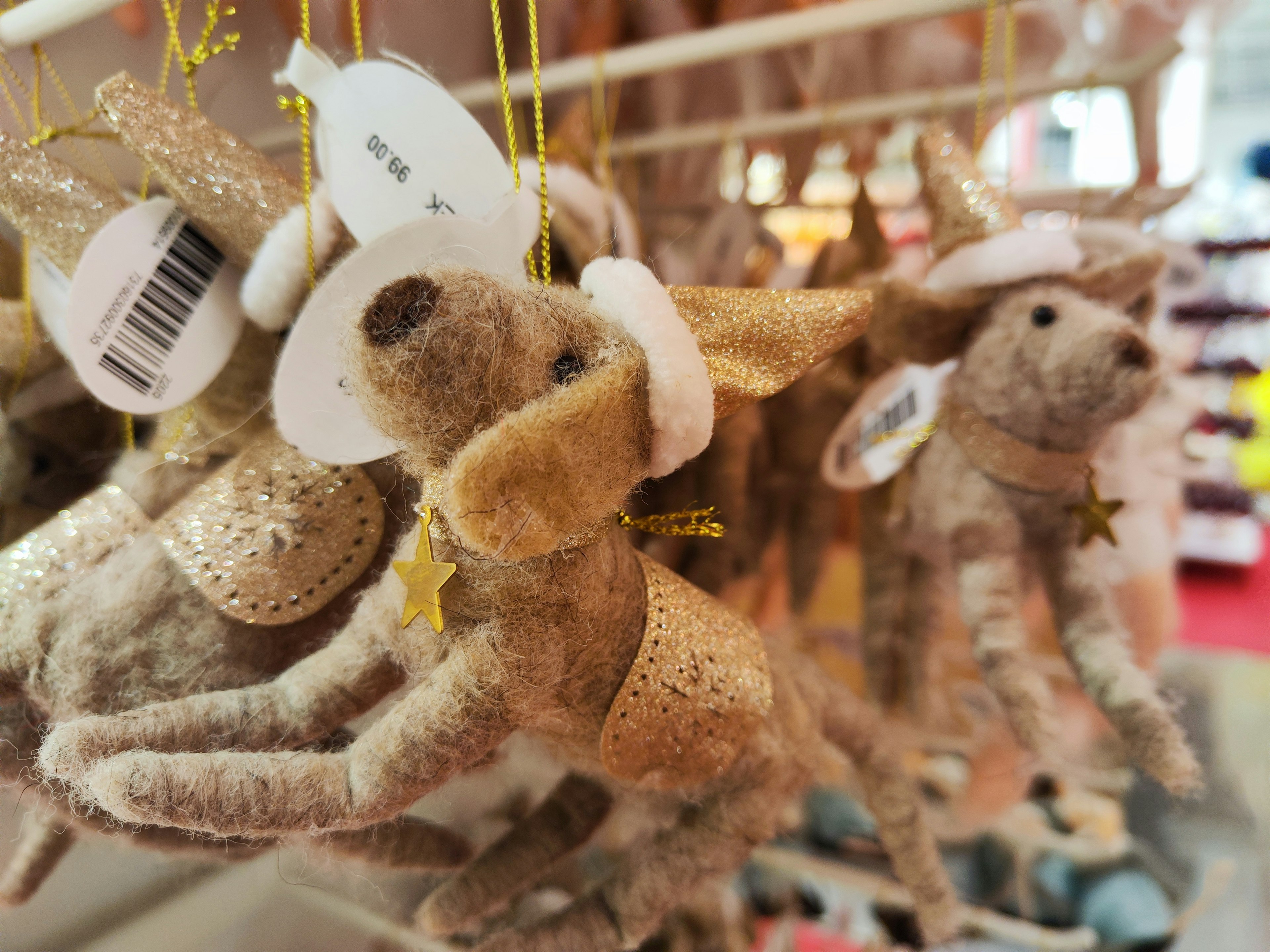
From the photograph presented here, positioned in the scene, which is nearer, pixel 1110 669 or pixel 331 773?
pixel 331 773

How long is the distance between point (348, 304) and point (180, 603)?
0.22 m

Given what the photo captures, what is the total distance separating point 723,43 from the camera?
0.69 m

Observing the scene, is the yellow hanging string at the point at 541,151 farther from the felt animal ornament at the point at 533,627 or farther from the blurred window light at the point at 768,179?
the blurred window light at the point at 768,179

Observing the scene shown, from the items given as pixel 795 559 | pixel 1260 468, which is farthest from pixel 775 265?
pixel 1260 468

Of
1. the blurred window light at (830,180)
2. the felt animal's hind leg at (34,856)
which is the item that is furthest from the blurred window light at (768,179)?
the felt animal's hind leg at (34,856)

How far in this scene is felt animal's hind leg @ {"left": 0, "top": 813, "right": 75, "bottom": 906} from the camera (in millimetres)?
436

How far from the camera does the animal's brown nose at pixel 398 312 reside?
A: 31cm

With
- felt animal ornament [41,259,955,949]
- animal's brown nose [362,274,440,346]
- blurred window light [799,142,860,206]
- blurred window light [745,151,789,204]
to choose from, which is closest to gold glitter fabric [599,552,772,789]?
felt animal ornament [41,259,955,949]

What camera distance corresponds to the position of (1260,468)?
3.05 ft

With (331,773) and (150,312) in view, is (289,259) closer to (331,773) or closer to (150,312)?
(150,312)

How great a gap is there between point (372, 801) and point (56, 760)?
0.45 ft

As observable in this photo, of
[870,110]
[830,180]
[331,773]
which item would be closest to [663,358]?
[331,773]

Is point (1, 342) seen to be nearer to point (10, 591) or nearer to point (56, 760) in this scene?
point (10, 591)

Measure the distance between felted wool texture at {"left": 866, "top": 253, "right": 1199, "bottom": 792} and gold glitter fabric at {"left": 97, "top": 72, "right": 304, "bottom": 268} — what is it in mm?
447
